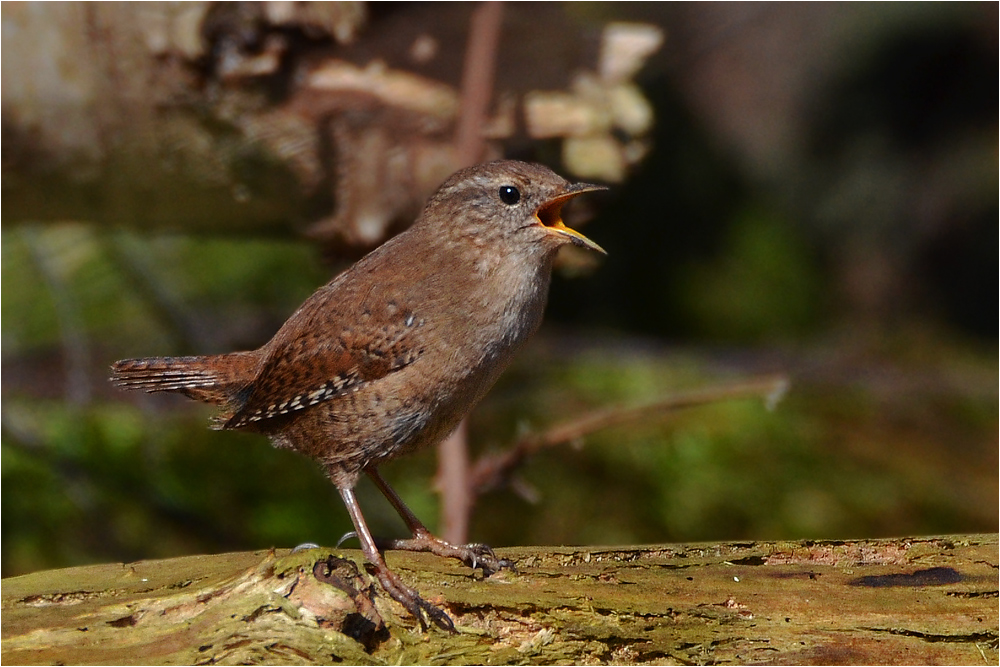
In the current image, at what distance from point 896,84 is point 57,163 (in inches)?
268

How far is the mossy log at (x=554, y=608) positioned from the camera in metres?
1.98

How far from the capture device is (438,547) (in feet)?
9.65

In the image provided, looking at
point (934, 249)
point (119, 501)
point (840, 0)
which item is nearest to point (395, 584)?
point (119, 501)

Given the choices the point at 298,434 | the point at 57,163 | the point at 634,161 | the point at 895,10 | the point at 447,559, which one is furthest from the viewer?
the point at 895,10

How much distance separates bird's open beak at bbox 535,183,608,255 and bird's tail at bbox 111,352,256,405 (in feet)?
3.23

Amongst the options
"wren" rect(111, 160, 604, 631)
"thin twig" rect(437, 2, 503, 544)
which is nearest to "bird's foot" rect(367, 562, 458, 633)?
"wren" rect(111, 160, 604, 631)

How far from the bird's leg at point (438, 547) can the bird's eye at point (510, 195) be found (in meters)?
0.92

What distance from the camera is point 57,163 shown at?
149 inches

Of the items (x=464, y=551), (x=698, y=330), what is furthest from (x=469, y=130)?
(x=698, y=330)

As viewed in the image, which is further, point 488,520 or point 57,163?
point 488,520

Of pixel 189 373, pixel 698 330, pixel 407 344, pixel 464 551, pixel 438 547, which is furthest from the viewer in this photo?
pixel 698 330

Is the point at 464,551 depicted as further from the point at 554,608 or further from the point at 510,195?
the point at 510,195

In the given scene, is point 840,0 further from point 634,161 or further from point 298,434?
point 298,434

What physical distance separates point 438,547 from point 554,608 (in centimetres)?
77
